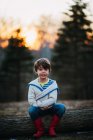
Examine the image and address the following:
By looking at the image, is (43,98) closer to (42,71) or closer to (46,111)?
(46,111)

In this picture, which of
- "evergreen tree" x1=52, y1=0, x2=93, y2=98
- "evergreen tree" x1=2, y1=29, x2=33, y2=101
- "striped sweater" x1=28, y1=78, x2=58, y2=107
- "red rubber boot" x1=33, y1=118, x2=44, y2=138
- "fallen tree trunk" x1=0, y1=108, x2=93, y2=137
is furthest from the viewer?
"evergreen tree" x1=2, y1=29, x2=33, y2=101

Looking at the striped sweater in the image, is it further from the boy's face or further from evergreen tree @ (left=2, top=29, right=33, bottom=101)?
evergreen tree @ (left=2, top=29, right=33, bottom=101)

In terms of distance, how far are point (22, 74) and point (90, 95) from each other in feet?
27.3

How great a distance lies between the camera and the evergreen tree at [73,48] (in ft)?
97.0

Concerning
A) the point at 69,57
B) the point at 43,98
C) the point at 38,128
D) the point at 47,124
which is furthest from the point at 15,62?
the point at 43,98

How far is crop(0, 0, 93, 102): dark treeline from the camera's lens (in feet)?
98.7

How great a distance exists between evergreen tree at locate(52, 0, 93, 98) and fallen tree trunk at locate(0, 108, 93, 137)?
71.2 feet

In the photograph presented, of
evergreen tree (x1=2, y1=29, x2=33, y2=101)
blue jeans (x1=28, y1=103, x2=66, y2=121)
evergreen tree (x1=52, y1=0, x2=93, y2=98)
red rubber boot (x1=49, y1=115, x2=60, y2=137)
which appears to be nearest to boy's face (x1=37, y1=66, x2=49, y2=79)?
blue jeans (x1=28, y1=103, x2=66, y2=121)

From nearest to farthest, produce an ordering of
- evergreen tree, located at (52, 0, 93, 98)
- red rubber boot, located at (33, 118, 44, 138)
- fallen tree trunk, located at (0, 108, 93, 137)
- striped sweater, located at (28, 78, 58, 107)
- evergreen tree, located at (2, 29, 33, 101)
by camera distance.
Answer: striped sweater, located at (28, 78, 58, 107) → red rubber boot, located at (33, 118, 44, 138) → fallen tree trunk, located at (0, 108, 93, 137) → evergreen tree, located at (52, 0, 93, 98) → evergreen tree, located at (2, 29, 33, 101)

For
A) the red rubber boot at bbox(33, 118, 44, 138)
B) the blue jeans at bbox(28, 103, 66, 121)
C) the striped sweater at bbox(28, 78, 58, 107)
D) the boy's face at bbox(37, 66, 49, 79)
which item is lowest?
the red rubber boot at bbox(33, 118, 44, 138)

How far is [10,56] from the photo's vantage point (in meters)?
33.8

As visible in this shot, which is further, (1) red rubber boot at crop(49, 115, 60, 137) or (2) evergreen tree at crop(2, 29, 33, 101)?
(2) evergreen tree at crop(2, 29, 33, 101)

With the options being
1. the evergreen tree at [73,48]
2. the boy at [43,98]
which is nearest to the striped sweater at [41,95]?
the boy at [43,98]

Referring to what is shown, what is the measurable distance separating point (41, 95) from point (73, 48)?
24.9 metres
